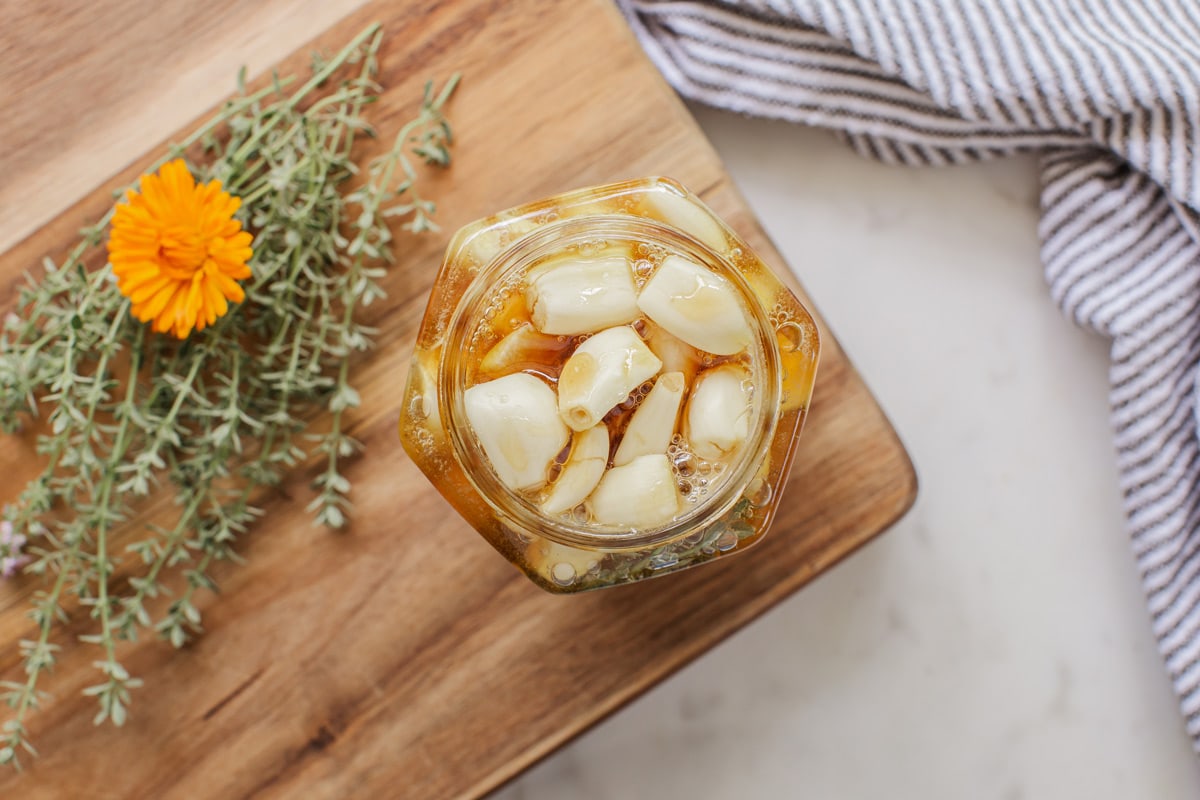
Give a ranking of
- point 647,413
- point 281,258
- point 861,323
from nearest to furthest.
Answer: point 647,413 < point 281,258 < point 861,323

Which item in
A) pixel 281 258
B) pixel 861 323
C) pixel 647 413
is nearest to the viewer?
pixel 647 413

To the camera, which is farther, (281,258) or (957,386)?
(957,386)

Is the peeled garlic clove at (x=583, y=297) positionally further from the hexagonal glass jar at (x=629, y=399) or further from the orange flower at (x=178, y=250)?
the orange flower at (x=178, y=250)

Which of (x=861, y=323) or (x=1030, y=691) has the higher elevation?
(x=861, y=323)

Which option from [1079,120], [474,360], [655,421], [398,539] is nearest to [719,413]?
[655,421]

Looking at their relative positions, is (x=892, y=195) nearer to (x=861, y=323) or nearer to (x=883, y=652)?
(x=861, y=323)

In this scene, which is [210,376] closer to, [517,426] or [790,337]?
[517,426]

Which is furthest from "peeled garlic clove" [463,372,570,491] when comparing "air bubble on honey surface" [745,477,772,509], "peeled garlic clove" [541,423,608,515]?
"air bubble on honey surface" [745,477,772,509]

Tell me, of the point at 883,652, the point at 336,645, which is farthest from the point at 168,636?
the point at 883,652
